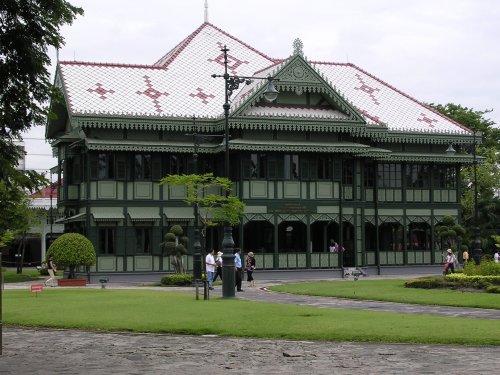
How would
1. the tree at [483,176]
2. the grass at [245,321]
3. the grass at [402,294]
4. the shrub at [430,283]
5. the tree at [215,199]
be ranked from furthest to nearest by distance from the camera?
the tree at [483,176]
the tree at [215,199]
the shrub at [430,283]
the grass at [402,294]
the grass at [245,321]

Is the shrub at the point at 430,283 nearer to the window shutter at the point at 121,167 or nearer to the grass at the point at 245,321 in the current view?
the grass at the point at 245,321

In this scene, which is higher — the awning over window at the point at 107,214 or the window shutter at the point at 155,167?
the window shutter at the point at 155,167

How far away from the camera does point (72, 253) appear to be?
141 feet

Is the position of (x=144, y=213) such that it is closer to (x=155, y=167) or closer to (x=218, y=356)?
(x=155, y=167)

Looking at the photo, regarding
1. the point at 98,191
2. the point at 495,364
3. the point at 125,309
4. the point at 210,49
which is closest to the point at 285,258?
the point at 98,191

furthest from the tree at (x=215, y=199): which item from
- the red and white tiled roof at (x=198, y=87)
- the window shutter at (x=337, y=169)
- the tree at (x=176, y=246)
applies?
the window shutter at (x=337, y=169)

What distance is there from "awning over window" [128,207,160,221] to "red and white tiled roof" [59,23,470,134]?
500 centimetres

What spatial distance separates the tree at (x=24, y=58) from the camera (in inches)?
578

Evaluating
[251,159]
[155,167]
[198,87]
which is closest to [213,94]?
[198,87]

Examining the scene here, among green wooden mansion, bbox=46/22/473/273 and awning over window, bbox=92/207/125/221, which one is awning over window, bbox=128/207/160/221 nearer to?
green wooden mansion, bbox=46/22/473/273

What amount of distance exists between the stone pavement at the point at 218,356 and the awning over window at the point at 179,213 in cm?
2954

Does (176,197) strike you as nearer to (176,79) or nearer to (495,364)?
(176,79)

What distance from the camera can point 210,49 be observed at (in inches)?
2249

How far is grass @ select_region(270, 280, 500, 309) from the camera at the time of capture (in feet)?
92.6
